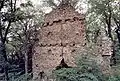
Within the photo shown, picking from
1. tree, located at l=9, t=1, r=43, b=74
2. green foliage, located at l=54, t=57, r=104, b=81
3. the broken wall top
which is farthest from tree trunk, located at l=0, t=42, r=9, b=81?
green foliage, located at l=54, t=57, r=104, b=81

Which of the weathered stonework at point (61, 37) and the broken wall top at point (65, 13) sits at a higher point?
the broken wall top at point (65, 13)

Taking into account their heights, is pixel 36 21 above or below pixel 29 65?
above

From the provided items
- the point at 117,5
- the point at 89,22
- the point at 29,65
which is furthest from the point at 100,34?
the point at 29,65

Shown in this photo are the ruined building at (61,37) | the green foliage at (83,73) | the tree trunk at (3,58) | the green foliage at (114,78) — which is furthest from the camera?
the tree trunk at (3,58)

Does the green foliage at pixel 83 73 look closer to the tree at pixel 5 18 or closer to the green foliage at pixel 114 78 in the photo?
the green foliage at pixel 114 78

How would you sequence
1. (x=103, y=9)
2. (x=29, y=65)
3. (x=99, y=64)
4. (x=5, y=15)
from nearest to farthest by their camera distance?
(x=99, y=64) < (x=5, y=15) < (x=29, y=65) < (x=103, y=9)

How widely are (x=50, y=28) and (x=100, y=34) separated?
13473 millimetres

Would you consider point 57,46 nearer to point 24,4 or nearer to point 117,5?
point 24,4

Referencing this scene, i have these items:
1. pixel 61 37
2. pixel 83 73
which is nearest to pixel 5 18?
pixel 61 37

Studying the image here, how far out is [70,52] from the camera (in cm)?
1207

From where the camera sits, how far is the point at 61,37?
1234 centimetres

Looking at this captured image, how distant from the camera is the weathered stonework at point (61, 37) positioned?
12094 mm

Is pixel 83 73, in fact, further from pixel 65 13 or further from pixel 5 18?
pixel 5 18

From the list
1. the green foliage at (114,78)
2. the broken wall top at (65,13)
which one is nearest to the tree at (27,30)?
the broken wall top at (65,13)
